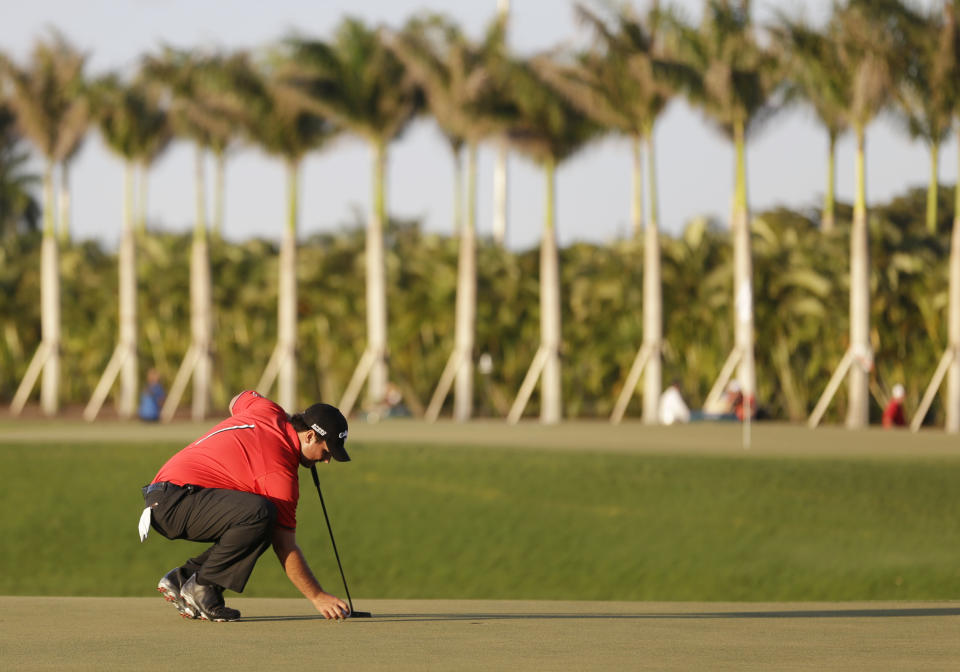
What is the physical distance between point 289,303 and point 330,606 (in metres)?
39.2

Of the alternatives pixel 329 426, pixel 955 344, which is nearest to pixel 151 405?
pixel 955 344

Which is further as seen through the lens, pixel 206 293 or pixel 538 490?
pixel 206 293

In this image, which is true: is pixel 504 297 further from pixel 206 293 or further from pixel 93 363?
pixel 93 363

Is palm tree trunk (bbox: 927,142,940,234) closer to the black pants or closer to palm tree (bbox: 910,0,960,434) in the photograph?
palm tree (bbox: 910,0,960,434)

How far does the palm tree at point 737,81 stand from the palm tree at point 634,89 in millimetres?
686

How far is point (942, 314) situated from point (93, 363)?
100 ft

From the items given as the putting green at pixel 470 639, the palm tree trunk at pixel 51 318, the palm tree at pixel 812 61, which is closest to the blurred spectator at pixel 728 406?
the palm tree at pixel 812 61

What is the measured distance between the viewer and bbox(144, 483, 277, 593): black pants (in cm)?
845

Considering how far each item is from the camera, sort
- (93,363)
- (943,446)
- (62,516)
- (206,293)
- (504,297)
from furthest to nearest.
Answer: (93,363) → (504,297) → (206,293) → (943,446) → (62,516)

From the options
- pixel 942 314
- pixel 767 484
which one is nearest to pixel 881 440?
pixel 767 484

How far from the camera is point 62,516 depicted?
879 inches

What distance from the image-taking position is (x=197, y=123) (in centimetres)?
4831

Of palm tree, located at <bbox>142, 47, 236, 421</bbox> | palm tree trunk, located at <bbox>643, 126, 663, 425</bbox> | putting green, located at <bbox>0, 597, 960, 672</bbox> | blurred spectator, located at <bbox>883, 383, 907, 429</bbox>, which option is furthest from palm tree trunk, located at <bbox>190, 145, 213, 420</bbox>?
putting green, located at <bbox>0, 597, 960, 672</bbox>

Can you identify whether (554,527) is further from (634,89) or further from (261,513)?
(634,89)
